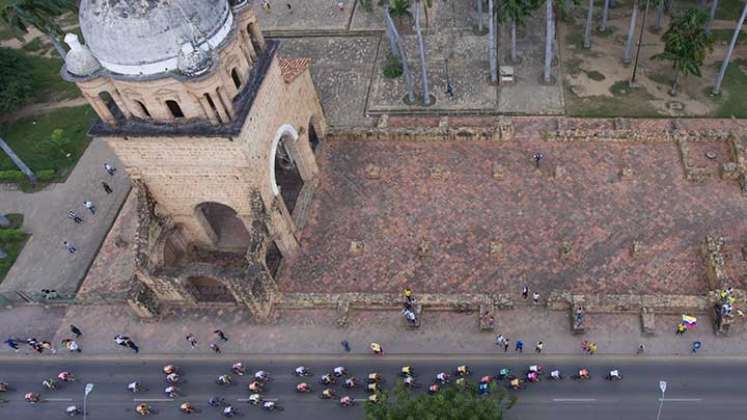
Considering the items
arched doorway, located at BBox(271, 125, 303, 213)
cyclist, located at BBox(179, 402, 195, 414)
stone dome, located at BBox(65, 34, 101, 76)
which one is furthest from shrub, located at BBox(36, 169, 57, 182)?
cyclist, located at BBox(179, 402, 195, 414)

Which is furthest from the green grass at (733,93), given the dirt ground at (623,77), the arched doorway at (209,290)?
the arched doorway at (209,290)

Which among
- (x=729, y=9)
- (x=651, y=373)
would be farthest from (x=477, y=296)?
(x=729, y=9)

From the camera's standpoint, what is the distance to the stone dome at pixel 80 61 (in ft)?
96.9

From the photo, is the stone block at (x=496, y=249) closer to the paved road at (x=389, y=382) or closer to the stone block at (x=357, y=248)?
the paved road at (x=389, y=382)

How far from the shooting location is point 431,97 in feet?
160

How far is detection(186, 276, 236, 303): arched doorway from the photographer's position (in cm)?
3778

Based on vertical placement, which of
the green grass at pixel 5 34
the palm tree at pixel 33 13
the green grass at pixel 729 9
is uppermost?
the palm tree at pixel 33 13

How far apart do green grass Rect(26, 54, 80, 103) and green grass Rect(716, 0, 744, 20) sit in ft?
205

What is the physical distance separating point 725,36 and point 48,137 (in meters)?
61.9

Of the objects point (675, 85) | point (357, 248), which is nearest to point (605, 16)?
point (675, 85)

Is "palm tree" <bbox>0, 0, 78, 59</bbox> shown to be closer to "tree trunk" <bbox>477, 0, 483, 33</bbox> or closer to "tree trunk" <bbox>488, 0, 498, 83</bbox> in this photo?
"tree trunk" <bbox>488, 0, 498, 83</bbox>

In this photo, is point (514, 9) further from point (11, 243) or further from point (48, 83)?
point (48, 83)

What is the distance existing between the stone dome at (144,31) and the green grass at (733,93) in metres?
38.8

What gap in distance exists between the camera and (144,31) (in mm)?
27984
